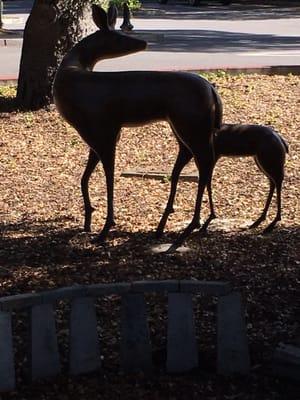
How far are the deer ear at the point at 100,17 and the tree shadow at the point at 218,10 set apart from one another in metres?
25.2

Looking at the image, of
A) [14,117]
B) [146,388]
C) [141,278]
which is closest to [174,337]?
[146,388]

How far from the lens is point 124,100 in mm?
6105

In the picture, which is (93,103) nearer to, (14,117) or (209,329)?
(209,329)

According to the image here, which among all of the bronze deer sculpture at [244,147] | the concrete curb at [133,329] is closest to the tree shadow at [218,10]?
the bronze deer sculpture at [244,147]

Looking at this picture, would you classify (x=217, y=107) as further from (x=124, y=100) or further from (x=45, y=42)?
(x=45, y=42)

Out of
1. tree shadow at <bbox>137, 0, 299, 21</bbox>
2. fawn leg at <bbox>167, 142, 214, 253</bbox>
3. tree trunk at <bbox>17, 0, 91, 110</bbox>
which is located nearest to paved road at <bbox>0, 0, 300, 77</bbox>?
tree shadow at <bbox>137, 0, 299, 21</bbox>

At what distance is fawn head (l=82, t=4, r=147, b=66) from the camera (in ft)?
20.7

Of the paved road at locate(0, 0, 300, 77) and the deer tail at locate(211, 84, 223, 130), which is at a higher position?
the deer tail at locate(211, 84, 223, 130)

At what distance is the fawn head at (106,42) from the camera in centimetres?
631

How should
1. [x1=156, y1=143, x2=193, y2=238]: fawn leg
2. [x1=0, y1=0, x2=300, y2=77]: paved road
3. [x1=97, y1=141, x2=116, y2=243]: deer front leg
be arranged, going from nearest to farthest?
[x1=97, y1=141, x2=116, y2=243]: deer front leg < [x1=156, y1=143, x2=193, y2=238]: fawn leg < [x1=0, y1=0, x2=300, y2=77]: paved road

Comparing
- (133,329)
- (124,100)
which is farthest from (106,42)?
(133,329)

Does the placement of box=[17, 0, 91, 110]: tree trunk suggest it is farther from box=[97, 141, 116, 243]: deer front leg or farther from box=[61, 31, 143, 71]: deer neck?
box=[97, 141, 116, 243]: deer front leg

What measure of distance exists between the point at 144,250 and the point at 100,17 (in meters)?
1.57

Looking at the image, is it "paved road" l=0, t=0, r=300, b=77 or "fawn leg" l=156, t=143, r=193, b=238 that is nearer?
"fawn leg" l=156, t=143, r=193, b=238
